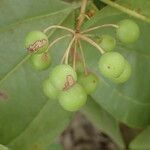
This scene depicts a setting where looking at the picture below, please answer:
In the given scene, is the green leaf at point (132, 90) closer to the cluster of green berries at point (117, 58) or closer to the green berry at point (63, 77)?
the cluster of green berries at point (117, 58)

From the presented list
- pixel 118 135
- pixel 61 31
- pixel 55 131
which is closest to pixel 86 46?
pixel 61 31

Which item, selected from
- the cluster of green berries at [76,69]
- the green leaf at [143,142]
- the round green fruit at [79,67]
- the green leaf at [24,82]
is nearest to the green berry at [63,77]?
the cluster of green berries at [76,69]

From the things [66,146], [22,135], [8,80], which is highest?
[8,80]

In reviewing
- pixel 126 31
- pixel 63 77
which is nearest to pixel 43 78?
pixel 126 31

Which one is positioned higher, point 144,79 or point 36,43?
point 36,43

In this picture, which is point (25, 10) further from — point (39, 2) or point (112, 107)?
point (112, 107)

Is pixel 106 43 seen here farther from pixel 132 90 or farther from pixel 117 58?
pixel 132 90

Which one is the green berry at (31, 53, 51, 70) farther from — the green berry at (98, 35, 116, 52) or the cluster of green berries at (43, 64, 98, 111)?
the green berry at (98, 35, 116, 52)

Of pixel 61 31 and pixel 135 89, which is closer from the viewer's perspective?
pixel 61 31
